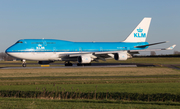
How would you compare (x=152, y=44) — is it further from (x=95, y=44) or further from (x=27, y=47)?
(x=27, y=47)

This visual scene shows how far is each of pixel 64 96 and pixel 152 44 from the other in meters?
38.4

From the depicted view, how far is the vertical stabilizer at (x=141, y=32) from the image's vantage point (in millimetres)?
55156

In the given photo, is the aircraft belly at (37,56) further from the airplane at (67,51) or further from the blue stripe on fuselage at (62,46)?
the blue stripe on fuselage at (62,46)

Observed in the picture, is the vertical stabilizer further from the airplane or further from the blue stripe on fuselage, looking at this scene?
the airplane

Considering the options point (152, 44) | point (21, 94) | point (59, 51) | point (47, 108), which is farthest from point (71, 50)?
point (47, 108)

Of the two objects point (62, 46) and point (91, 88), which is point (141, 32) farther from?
point (91, 88)

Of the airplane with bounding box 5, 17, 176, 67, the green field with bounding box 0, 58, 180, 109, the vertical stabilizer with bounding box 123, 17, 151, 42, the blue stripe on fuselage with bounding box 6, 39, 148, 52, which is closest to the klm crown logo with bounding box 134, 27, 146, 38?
the vertical stabilizer with bounding box 123, 17, 151, 42

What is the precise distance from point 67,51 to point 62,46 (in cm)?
146

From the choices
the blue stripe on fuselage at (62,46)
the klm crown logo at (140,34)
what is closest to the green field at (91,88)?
the blue stripe on fuselage at (62,46)

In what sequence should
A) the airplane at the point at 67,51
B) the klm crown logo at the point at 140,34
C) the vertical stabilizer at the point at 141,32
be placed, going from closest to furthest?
1. the airplane at the point at 67,51
2. the vertical stabilizer at the point at 141,32
3. the klm crown logo at the point at 140,34

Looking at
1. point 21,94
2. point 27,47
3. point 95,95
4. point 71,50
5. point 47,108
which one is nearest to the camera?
point 47,108

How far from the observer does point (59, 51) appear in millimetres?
46469

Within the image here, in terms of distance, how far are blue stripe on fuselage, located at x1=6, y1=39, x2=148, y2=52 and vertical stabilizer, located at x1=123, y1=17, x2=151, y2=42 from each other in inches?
51.3

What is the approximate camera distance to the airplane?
44000 mm
